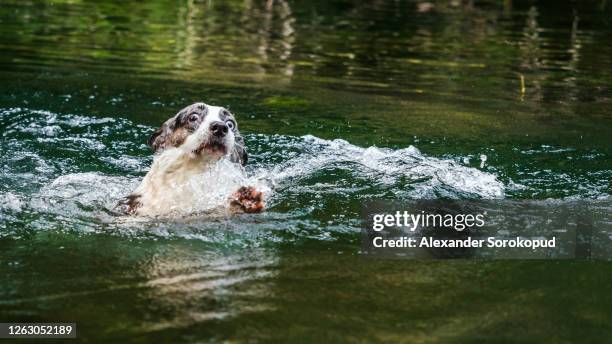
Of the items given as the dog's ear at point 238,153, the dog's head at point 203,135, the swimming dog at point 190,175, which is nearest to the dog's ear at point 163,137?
the dog's head at point 203,135

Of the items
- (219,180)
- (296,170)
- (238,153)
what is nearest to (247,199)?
(219,180)

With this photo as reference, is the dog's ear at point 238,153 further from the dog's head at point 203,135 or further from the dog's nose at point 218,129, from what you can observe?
the dog's nose at point 218,129

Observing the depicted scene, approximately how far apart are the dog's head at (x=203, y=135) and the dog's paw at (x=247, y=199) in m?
0.47

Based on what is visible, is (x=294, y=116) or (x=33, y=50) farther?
(x=33, y=50)

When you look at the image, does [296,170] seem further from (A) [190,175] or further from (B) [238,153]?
(A) [190,175]

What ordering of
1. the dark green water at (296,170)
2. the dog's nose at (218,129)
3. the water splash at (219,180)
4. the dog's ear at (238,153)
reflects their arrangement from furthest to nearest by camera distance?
1. the dog's ear at (238,153)
2. the dog's nose at (218,129)
3. the water splash at (219,180)
4. the dark green water at (296,170)

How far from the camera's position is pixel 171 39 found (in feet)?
62.1

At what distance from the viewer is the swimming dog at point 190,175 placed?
688 cm

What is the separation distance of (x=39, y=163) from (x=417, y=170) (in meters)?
3.83

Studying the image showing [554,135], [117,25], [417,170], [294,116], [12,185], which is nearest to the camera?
[12,185]

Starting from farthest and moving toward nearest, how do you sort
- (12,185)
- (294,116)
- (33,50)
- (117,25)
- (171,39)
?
(117,25) → (171,39) → (33,50) → (294,116) → (12,185)

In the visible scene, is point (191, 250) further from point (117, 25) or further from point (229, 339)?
point (117, 25)

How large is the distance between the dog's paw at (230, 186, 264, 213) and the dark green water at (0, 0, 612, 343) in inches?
4.4

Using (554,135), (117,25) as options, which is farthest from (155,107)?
(117,25)
